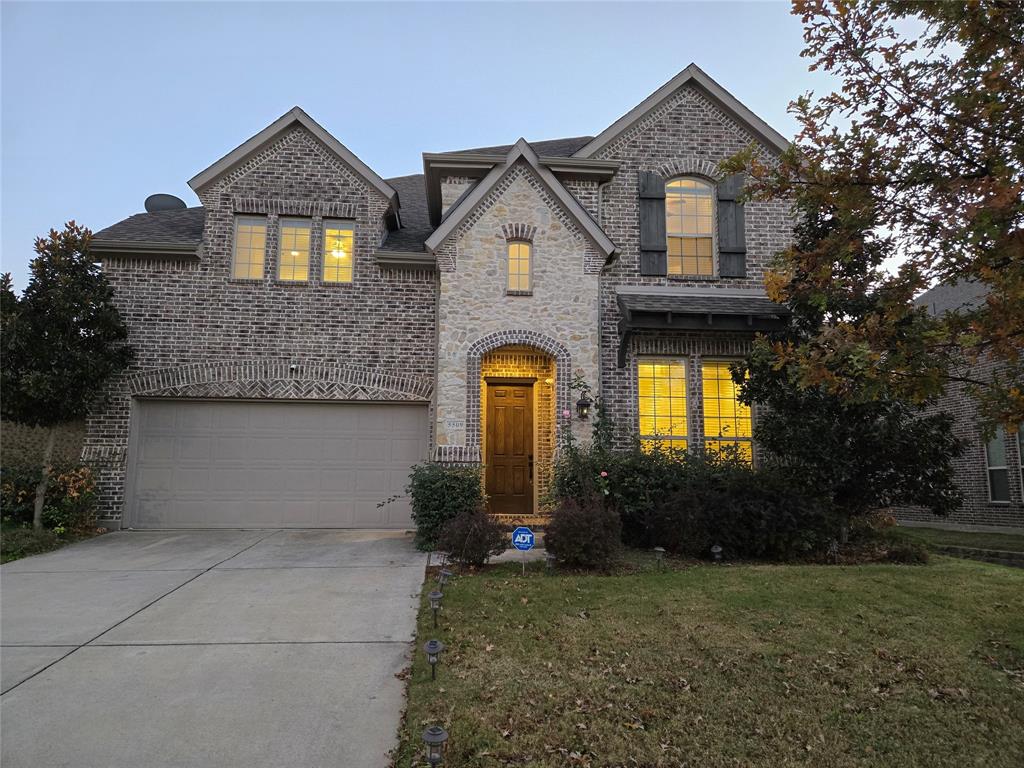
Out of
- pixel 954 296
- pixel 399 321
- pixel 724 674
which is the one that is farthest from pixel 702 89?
pixel 724 674

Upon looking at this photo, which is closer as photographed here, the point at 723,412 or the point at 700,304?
the point at 700,304

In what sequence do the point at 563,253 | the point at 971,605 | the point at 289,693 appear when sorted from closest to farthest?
the point at 289,693 → the point at 971,605 → the point at 563,253

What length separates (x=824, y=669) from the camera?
178 inches

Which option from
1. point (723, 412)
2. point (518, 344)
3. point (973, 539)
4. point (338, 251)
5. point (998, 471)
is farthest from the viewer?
point (998, 471)

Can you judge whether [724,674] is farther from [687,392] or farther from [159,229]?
[159,229]

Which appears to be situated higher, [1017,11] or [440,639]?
[1017,11]

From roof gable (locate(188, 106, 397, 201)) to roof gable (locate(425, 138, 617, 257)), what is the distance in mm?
1927

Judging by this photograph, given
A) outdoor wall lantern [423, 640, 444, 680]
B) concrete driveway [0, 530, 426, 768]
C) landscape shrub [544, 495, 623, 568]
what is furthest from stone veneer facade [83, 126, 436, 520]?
outdoor wall lantern [423, 640, 444, 680]

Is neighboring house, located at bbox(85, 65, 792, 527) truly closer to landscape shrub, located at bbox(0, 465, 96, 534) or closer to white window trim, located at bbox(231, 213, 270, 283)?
white window trim, located at bbox(231, 213, 270, 283)

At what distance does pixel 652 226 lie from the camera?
12.0 meters

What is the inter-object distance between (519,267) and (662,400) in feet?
11.8

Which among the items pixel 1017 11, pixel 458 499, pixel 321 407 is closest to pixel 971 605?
pixel 1017 11

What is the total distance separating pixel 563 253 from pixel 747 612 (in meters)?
6.99

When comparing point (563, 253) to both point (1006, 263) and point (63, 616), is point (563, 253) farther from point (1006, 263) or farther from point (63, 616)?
point (63, 616)
